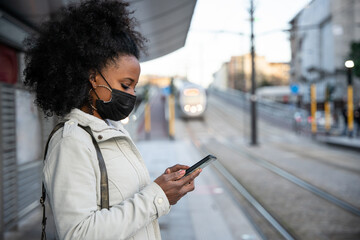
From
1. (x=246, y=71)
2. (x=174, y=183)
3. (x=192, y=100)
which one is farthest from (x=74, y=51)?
(x=246, y=71)

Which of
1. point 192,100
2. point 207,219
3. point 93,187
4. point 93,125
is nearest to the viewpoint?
point 93,187

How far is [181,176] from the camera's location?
1.43 m

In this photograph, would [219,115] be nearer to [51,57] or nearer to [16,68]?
[16,68]

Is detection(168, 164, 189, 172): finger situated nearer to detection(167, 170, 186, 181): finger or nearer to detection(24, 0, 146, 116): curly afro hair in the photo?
detection(167, 170, 186, 181): finger

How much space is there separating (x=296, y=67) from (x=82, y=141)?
65.3 metres

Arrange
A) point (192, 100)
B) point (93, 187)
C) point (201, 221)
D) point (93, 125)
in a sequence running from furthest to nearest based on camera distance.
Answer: point (192, 100) → point (201, 221) → point (93, 125) → point (93, 187)

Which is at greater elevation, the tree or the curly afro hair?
the tree

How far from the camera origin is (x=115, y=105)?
154 centimetres

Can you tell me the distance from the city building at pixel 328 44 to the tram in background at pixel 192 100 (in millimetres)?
8809

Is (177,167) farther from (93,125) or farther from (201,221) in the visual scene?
(201,221)

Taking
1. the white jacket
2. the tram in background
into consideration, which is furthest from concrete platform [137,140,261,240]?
the tram in background


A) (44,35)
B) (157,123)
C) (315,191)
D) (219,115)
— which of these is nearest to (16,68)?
(44,35)

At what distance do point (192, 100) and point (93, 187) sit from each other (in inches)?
1179

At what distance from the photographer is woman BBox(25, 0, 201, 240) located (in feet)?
4.05
